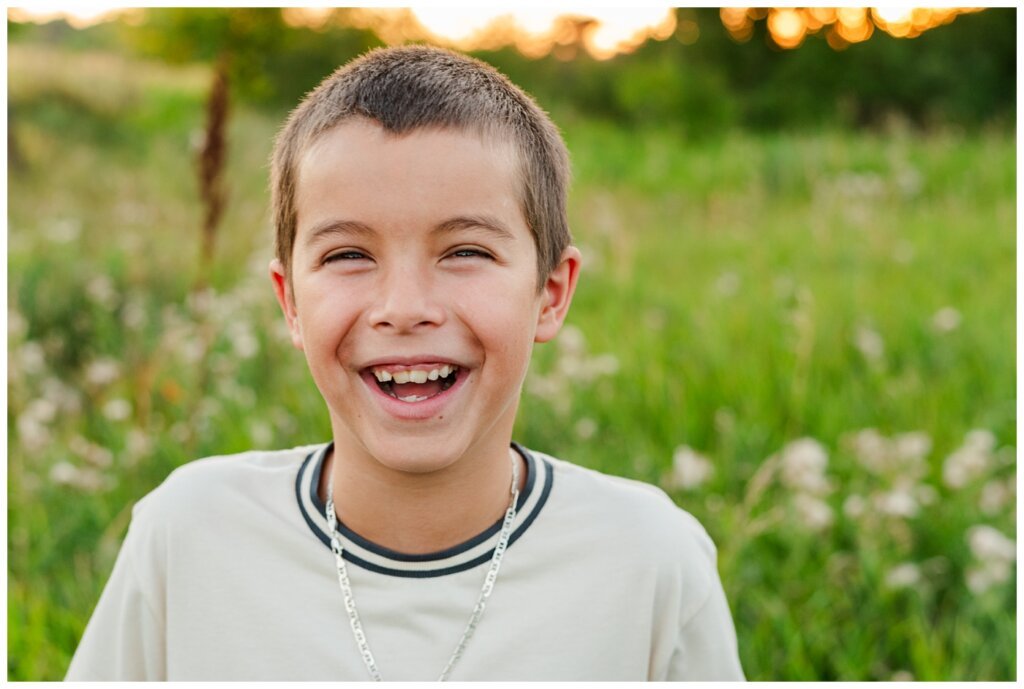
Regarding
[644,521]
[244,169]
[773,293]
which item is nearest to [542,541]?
[644,521]

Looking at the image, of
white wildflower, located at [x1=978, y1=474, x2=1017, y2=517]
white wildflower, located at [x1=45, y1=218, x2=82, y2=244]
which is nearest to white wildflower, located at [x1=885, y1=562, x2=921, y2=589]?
white wildflower, located at [x1=978, y1=474, x2=1017, y2=517]

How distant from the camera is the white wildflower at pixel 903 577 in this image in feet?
7.47

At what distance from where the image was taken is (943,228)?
5.32 m

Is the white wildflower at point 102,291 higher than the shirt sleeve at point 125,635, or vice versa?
the white wildflower at point 102,291

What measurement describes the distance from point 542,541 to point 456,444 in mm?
232

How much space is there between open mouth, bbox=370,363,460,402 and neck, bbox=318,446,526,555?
0.13 metres

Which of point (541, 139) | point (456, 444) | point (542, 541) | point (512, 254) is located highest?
point (541, 139)

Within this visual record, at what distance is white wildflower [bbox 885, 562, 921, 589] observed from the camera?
228 centimetres

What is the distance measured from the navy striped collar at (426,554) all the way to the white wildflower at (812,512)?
123 cm

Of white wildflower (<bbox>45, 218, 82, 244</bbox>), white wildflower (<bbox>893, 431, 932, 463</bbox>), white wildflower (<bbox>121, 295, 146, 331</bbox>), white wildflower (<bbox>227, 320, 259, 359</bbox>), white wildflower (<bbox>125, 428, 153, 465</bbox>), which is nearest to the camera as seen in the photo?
white wildflower (<bbox>893, 431, 932, 463</bbox>)

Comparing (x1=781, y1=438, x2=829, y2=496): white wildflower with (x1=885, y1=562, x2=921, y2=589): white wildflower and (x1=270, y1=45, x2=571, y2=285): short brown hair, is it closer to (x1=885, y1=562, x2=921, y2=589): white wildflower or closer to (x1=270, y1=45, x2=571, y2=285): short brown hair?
(x1=885, y1=562, x2=921, y2=589): white wildflower

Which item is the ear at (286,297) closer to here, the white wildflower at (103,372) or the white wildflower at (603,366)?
the white wildflower at (603,366)

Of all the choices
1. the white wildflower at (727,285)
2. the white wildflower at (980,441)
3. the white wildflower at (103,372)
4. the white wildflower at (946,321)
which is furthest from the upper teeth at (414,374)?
the white wildflower at (727,285)

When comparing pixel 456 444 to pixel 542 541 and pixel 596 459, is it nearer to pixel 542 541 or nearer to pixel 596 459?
pixel 542 541
